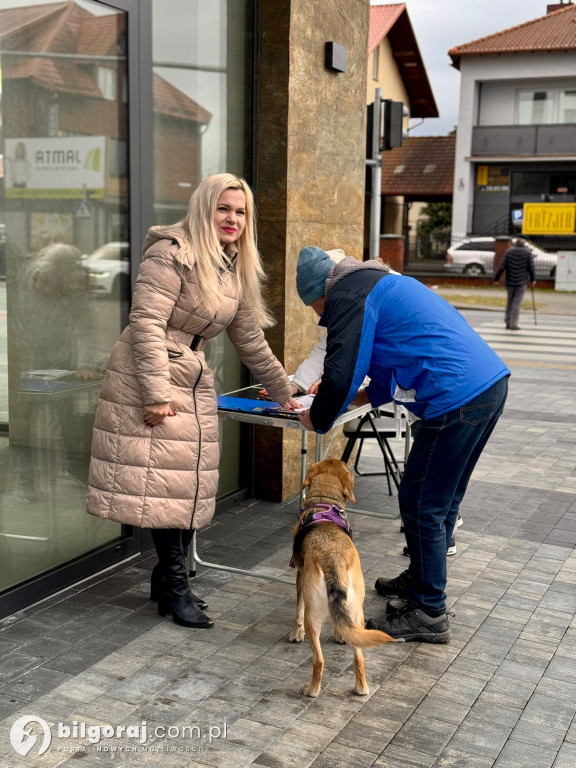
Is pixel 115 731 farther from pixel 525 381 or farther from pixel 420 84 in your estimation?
pixel 420 84

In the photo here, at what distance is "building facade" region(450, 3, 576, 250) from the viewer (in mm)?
39281

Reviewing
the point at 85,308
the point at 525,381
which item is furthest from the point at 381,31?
the point at 85,308

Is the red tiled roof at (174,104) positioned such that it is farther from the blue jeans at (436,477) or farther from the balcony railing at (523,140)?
the balcony railing at (523,140)

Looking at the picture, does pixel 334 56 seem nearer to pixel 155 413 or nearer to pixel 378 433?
pixel 378 433

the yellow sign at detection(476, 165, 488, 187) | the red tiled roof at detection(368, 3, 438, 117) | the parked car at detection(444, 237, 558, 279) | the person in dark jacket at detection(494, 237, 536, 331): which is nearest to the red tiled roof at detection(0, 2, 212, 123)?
the person in dark jacket at detection(494, 237, 536, 331)

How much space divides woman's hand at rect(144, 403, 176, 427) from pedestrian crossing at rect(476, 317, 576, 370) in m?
11.1

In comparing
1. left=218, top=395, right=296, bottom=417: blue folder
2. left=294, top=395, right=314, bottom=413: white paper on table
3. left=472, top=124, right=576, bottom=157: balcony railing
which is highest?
left=472, top=124, right=576, bottom=157: balcony railing

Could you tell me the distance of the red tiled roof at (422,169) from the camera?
42.2m

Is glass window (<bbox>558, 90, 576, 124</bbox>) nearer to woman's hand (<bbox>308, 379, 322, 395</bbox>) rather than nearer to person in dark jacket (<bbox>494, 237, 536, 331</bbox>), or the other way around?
person in dark jacket (<bbox>494, 237, 536, 331</bbox>)

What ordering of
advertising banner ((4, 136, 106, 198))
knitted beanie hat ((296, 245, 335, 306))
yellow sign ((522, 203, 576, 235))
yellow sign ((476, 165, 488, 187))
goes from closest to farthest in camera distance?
knitted beanie hat ((296, 245, 335, 306))
advertising banner ((4, 136, 106, 198))
yellow sign ((522, 203, 576, 235))
yellow sign ((476, 165, 488, 187))

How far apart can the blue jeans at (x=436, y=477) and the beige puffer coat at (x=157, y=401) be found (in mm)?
984

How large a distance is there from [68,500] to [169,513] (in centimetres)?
101

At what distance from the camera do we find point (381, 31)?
A: 3847 cm

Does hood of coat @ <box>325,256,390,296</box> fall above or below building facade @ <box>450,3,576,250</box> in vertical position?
below
